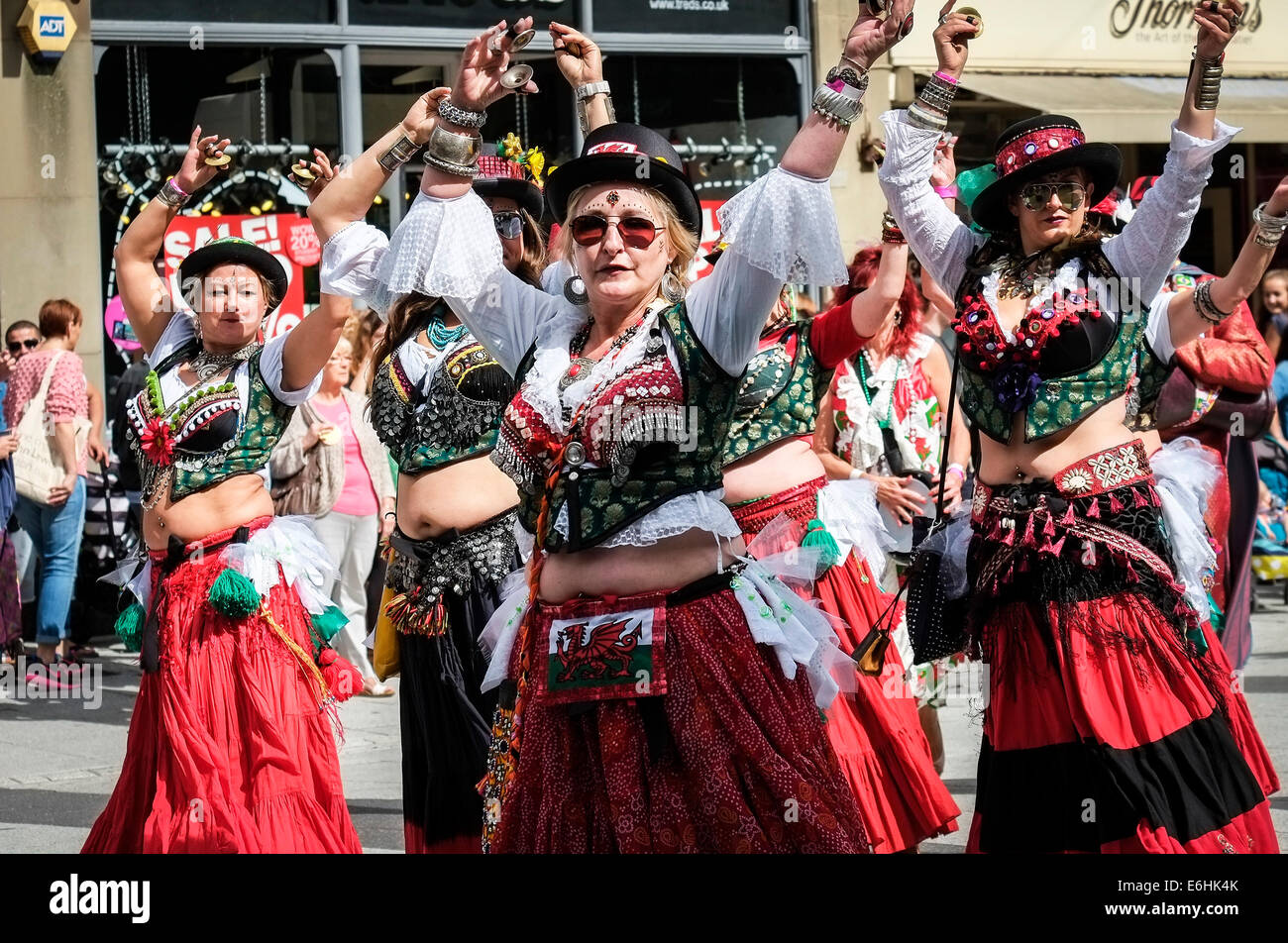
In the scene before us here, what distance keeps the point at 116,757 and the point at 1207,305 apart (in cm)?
551

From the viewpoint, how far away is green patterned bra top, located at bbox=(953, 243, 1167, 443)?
15.5 ft

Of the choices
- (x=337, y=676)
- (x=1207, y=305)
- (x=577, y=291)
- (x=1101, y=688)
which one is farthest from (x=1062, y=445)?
(x=337, y=676)

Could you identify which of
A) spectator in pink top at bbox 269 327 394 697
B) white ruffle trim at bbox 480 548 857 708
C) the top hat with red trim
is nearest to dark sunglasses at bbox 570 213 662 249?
white ruffle trim at bbox 480 548 857 708

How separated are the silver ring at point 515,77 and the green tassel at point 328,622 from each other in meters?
2.30

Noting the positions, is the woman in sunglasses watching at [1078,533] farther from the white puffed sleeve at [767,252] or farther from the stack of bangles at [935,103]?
the white puffed sleeve at [767,252]

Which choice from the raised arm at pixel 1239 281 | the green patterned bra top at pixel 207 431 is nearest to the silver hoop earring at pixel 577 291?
the raised arm at pixel 1239 281

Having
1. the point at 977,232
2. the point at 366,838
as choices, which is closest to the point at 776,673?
the point at 977,232

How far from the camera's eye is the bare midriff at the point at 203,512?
18.2ft

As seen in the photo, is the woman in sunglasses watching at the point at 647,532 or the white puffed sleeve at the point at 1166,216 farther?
the white puffed sleeve at the point at 1166,216

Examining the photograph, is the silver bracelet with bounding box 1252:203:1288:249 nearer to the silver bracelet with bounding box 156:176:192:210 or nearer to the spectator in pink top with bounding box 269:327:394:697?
the silver bracelet with bounding box 156:176:192:210

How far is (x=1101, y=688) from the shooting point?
471 cm

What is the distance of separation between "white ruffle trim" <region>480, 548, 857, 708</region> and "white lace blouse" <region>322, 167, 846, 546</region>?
0.15 metres
